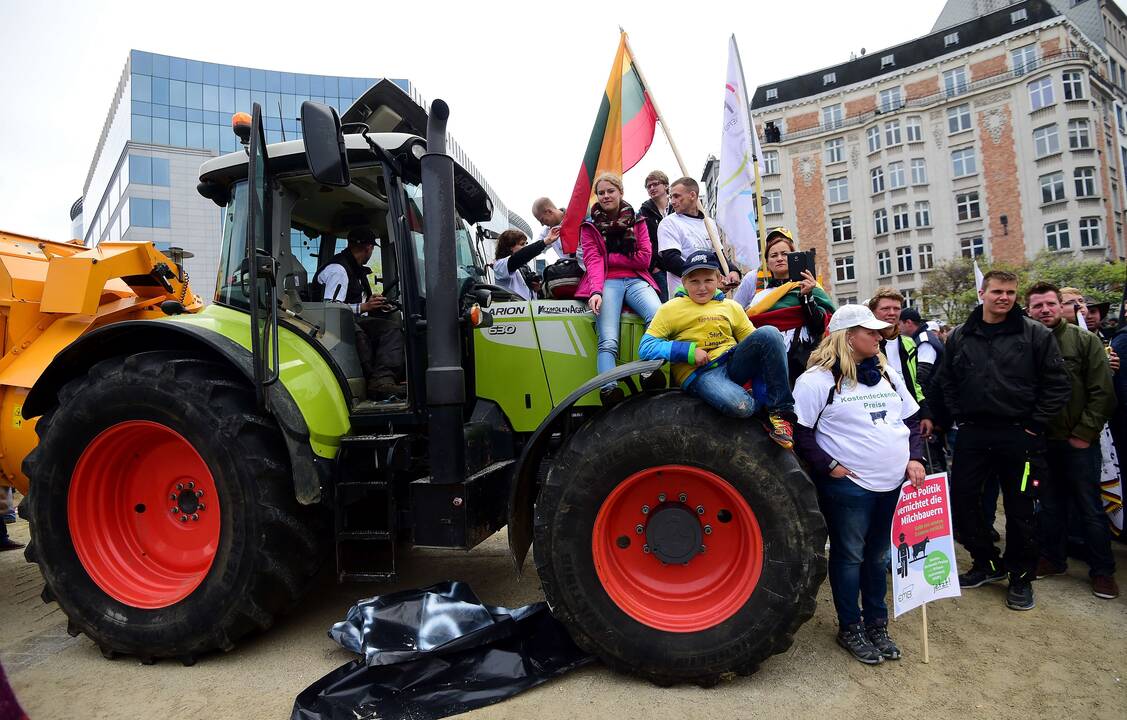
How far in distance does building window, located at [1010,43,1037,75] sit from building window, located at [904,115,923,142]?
5096 mm

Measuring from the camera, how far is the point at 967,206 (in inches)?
1371

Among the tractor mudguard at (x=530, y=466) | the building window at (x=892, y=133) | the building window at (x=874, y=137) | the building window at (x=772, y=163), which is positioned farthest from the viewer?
the building window at (x=772, y=163)

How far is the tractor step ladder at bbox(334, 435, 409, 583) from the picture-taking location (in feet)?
10.4

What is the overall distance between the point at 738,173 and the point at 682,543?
2.77 meters

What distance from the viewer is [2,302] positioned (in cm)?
437

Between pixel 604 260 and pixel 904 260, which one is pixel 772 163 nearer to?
pixel 904 260

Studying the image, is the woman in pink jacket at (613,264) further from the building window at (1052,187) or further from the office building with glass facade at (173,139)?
the building window at (1052,187)

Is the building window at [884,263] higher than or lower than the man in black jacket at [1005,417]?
higher

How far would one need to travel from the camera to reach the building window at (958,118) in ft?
116

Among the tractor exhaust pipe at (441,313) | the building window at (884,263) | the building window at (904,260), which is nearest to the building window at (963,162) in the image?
the building window at (904,260)

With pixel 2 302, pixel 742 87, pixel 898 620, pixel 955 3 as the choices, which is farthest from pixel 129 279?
pixel 955 3

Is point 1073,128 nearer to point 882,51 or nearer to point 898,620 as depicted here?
point 882,51

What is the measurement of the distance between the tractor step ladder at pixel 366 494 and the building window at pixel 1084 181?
4016cm

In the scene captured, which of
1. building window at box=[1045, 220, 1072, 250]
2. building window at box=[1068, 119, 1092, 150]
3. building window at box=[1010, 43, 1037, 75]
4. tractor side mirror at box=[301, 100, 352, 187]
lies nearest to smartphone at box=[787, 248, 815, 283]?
tractor side mirror at box=[301, 100, 352, 187]
